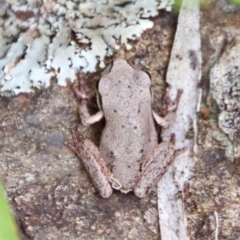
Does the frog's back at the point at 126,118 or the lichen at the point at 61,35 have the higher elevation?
the lichen at the point at 61,35

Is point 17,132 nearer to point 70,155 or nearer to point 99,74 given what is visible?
point 70,155

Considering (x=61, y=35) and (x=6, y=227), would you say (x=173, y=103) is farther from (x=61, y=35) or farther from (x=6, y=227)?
(x=6, y=227)

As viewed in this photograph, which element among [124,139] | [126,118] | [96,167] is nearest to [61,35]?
[126,118]

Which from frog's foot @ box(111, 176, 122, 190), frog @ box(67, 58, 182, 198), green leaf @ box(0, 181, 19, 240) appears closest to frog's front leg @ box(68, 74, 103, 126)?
frog @ box(67, 58, 182, 198)

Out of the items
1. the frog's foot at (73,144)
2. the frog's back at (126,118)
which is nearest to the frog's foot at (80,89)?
the frog's back at (126,118)

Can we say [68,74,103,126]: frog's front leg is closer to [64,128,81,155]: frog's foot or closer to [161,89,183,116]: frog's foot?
[64,128,81,155]: frog's foot

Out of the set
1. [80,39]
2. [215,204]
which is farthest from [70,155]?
[215,204]

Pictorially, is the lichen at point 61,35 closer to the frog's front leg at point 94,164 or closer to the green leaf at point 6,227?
the frog's front leg at point 94,164
